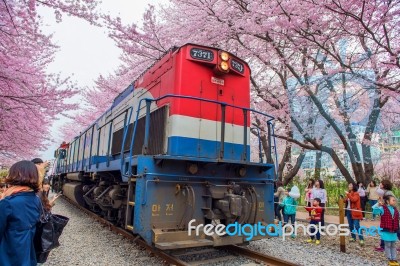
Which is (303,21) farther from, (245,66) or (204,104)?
(204,104)

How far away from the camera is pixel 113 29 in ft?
33.0

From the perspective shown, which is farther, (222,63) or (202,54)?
(222,63)

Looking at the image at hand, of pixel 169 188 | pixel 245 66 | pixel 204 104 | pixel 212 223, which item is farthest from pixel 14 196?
pixel 245 66

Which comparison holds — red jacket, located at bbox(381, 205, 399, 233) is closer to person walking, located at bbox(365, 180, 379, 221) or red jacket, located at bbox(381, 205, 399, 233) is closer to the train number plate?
the train number plate

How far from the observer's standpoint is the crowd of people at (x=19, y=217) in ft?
8.11

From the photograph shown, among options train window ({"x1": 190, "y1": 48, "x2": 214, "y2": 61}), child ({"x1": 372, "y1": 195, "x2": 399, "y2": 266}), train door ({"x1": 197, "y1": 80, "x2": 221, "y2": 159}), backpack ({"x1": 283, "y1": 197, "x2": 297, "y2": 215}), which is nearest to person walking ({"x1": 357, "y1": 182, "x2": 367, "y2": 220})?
backpack ({"x1": 283, "y1": 197, "x2": 297, "y2": 215})

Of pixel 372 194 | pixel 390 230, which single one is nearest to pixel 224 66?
pixel 390 230

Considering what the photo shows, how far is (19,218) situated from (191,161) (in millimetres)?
2680

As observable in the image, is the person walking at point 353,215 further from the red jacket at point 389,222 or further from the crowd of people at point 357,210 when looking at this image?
the red jacket at point 389,222

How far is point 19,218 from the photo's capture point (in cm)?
251

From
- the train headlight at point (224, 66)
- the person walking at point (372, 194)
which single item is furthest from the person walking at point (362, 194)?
the train headlight at point (224, 66)

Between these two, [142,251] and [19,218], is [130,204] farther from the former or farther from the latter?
[19,218]

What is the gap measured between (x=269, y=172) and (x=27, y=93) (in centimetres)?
706

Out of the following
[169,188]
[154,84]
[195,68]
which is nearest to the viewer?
[169,188]
